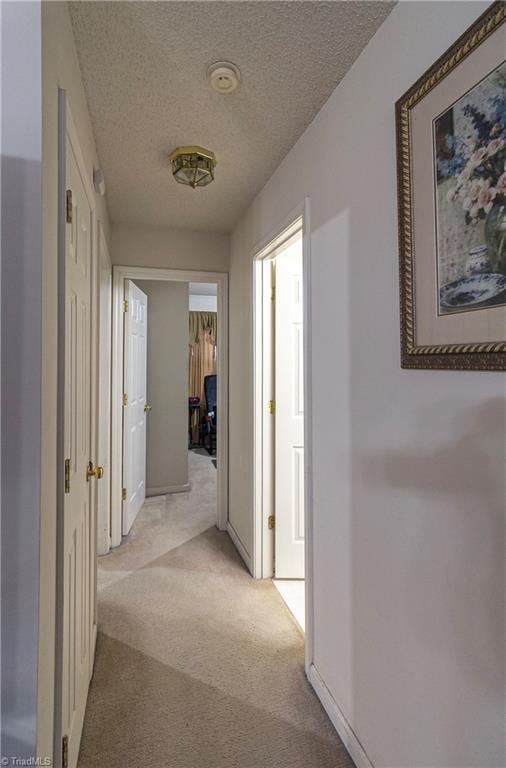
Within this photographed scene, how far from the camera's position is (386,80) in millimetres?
1229

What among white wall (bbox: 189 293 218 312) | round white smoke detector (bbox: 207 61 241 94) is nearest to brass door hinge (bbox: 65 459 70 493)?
round white smoke detector (bbox: 207 61 241 94)

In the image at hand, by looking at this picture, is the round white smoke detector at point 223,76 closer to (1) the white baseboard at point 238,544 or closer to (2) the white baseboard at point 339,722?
(2) the white baseboard at point 339,722

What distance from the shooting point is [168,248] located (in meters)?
3.16

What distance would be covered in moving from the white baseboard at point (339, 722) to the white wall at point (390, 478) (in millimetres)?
43

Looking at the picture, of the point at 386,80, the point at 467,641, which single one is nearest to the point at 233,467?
the point at 467,641

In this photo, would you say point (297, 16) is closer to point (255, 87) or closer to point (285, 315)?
point (255, 87)

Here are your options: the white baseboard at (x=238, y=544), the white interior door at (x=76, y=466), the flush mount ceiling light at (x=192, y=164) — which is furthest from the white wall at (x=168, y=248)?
the white baseboard at (x=238, y=544)

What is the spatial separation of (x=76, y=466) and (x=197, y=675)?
43.7 inches

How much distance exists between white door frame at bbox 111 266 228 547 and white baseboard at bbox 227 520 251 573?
0.45 ft

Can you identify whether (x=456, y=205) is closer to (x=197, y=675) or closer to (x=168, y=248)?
(x=197, y=675)

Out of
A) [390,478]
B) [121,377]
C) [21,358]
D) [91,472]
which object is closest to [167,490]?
[121,377]

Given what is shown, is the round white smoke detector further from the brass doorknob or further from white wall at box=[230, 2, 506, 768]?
the brass doorknob

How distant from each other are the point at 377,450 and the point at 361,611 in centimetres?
56

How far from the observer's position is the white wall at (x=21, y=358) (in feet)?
2.79
